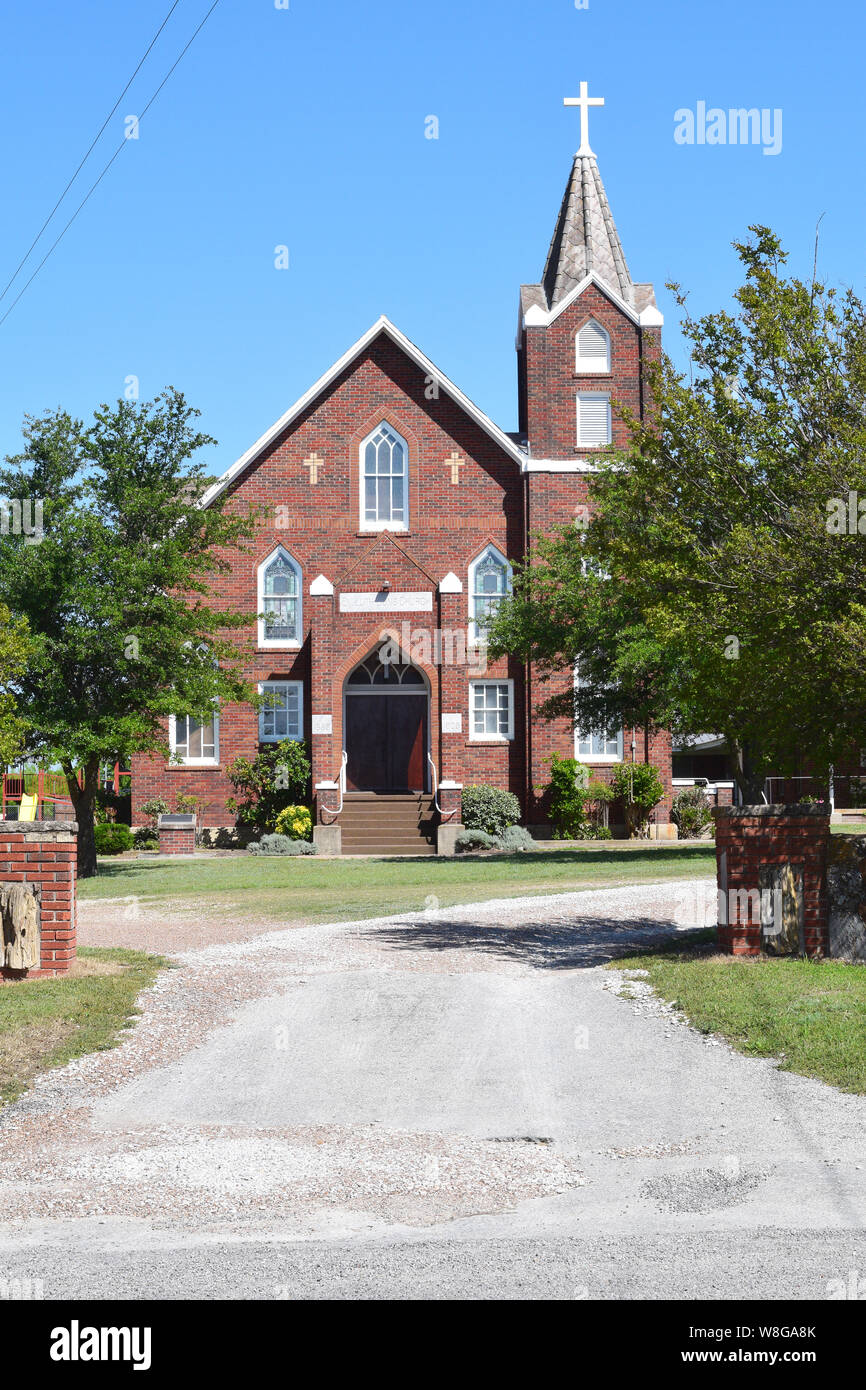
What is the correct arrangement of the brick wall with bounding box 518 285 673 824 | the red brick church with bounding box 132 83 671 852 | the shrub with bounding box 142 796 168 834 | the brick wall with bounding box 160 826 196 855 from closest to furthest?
1. the brick wall with bounding box 160 826 196 855
2. the brick wall with bounding box 518 285 673 824
3. the shrub with bounding box 142 796 168 834
4. the red brick church with bounding box 132 83 671 852

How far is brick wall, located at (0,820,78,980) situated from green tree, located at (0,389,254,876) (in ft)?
37.1

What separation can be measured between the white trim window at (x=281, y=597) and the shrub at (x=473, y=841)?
22.9ft

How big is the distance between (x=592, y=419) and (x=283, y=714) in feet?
35.2

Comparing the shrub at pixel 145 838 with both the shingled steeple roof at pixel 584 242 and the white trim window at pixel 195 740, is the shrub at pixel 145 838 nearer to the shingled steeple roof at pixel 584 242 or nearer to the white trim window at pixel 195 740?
the white trim window at pixel 195 740

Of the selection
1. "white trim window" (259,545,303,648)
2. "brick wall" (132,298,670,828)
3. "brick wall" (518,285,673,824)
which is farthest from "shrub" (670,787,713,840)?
"white trim window" (259,545,303,648)

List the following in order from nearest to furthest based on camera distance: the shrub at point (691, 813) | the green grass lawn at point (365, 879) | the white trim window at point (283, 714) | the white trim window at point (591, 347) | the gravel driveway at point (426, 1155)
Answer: the gravel driveway at point (426, 1155)
the green grass lawn at point (365, 879)
the shrub at point (691, 813)
the white trim window at point (283, 714)
the white trim window at point (591, 347)

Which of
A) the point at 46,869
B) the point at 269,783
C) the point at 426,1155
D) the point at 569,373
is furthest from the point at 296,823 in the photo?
A: the point at 426,1155

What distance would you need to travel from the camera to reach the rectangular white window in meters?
32.2

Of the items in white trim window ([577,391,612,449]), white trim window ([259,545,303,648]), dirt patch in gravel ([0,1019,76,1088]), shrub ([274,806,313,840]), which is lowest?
dirt patch in gravel ([0,1019,76,1088])

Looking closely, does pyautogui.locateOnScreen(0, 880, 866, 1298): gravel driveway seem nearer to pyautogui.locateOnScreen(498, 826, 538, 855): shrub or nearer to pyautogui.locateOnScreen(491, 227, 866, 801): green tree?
pyautogui.locateOnScreen(491, 227, 866, 801): green tree

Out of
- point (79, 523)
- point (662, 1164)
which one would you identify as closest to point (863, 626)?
point (662, 1164)

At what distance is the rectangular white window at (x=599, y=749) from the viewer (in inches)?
1266

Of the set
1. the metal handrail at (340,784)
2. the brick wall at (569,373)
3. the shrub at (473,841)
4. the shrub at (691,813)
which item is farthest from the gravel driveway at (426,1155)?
the brick wall at (569,373)

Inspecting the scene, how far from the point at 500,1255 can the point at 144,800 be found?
28312 mm
